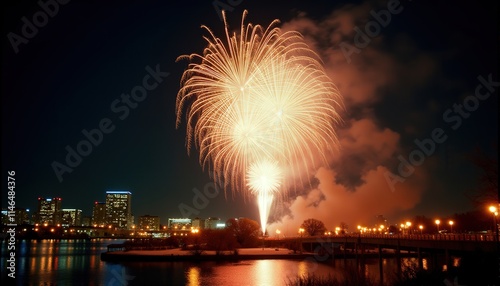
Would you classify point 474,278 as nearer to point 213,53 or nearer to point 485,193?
point 485,193

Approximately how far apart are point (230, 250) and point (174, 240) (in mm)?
25430

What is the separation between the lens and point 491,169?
36281 millimetres

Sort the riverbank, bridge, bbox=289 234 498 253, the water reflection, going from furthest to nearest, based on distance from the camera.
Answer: the riverbank < the water reflection < bridge, bbox=289 234 498 253

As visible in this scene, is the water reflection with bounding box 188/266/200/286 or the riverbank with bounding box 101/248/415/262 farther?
the riverbank with bounding box 101/248/415/262

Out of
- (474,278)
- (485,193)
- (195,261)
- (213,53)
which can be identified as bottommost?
(195,261)

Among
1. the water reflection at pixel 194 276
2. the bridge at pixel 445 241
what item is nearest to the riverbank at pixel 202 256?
the water reflection at pixel 194 276

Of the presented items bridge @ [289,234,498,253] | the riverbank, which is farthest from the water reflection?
bridge @ [289,234,498,253]

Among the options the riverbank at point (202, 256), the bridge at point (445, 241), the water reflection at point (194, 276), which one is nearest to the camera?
the bridge at point (445, 241)

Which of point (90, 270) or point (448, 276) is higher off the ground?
point (448, 276)

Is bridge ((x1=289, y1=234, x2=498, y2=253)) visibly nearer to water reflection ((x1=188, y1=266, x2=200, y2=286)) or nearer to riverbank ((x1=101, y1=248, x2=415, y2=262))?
water reflection ((x1=188, y1=266, x2=200, y2=286))

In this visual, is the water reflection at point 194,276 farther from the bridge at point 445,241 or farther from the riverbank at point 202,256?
the bridge at point 445,241

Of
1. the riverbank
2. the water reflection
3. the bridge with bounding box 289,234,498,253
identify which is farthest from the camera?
the riverbank

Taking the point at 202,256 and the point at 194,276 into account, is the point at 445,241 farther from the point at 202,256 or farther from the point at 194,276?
the point at 202,256

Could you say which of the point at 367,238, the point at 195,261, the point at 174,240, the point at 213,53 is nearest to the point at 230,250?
the point at 195,261
